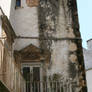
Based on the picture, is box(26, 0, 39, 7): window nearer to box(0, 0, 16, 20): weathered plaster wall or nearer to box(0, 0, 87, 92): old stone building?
box(0, 0, 87, 92): old stone building

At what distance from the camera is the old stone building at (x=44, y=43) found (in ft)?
38.1

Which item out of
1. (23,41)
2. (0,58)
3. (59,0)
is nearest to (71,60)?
(23,41)

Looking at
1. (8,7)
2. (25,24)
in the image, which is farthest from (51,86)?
(8,7)

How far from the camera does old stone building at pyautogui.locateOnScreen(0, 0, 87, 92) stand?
11602 millimetres

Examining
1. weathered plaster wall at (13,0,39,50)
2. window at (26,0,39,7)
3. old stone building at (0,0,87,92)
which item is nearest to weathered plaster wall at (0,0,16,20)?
old stone building at (0,0,87,92)

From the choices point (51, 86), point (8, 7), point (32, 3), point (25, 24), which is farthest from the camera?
point (32, 3)

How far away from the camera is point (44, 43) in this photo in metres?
12.5

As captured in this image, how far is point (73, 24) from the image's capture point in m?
12.9

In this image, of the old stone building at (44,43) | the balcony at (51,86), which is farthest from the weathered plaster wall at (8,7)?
the balcony at (51,86)

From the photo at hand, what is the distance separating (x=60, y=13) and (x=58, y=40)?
4.40ft

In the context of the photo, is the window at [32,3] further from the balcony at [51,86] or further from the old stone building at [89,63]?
the old stone building at [89,63]

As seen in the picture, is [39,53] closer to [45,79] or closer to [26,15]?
[45,79]

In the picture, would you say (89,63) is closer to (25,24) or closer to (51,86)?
(25,24)

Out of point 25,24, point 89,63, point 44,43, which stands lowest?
point 89,63
